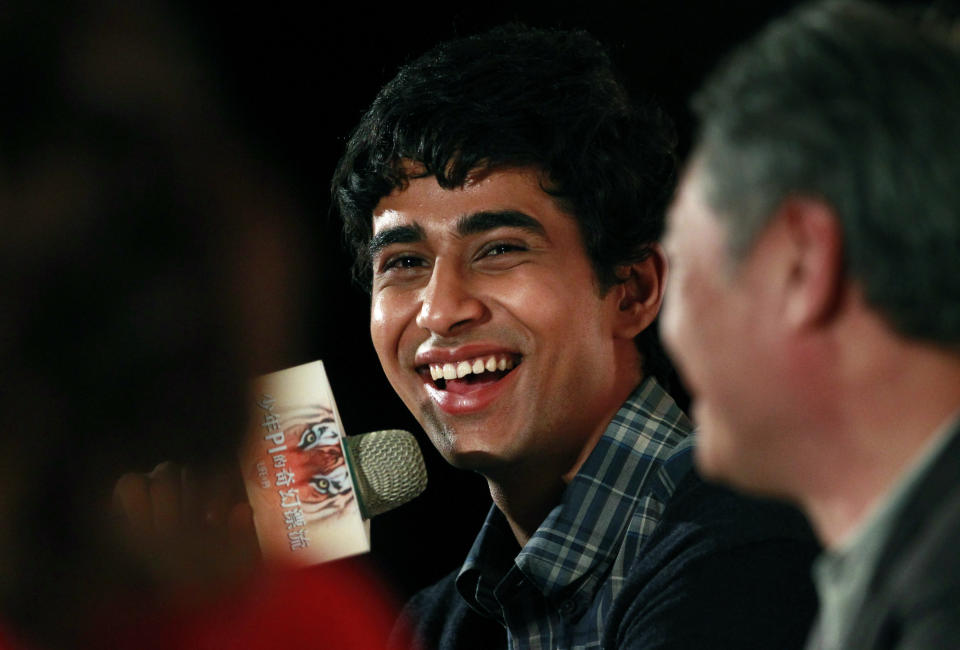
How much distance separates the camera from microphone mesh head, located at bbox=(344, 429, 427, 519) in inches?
69.6

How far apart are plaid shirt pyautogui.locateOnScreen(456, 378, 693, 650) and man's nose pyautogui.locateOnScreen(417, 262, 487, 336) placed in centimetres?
28

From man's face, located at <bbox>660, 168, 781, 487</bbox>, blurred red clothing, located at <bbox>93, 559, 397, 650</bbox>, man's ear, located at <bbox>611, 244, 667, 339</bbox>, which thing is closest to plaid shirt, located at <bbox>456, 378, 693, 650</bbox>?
man's ear, located at <bbox>611, 244, 667, 339</bbox>

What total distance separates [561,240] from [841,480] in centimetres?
112

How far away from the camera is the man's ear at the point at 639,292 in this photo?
1.92 m

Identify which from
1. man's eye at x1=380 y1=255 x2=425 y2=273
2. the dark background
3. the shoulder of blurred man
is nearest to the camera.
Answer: the shoulder of blurred man

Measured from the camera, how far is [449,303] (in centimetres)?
183

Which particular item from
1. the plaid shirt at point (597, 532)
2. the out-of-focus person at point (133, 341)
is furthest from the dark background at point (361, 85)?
the plaid shirt at point (597, 532)

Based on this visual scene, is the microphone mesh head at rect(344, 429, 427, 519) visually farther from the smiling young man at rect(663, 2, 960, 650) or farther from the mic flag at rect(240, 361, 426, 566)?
the smiling young man at rect(663, 2, 960, 650)

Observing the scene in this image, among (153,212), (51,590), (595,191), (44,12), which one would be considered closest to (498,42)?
(595,191)

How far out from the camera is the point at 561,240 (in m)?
1.89

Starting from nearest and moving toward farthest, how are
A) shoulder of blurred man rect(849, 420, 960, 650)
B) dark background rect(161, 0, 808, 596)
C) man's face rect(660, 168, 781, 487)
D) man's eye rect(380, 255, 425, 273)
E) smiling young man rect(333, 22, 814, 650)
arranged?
shoulder of blurred man rect(849, 420, 960, 650)
man's face rect(660, 168, 781, 487)
smiling young man rect(333, 22, 814, 650)
man's eye rect(380, 255, 425, 273)
dark background rect(161, 0, 808, 596)

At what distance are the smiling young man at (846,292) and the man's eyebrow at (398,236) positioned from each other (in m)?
1.06

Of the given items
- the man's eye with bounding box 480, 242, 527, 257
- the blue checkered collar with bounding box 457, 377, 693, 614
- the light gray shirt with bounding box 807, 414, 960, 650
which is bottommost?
the blue checkered collar with bounding box 457, 377, 693, 614

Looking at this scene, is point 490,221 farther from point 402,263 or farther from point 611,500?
point 611,500
